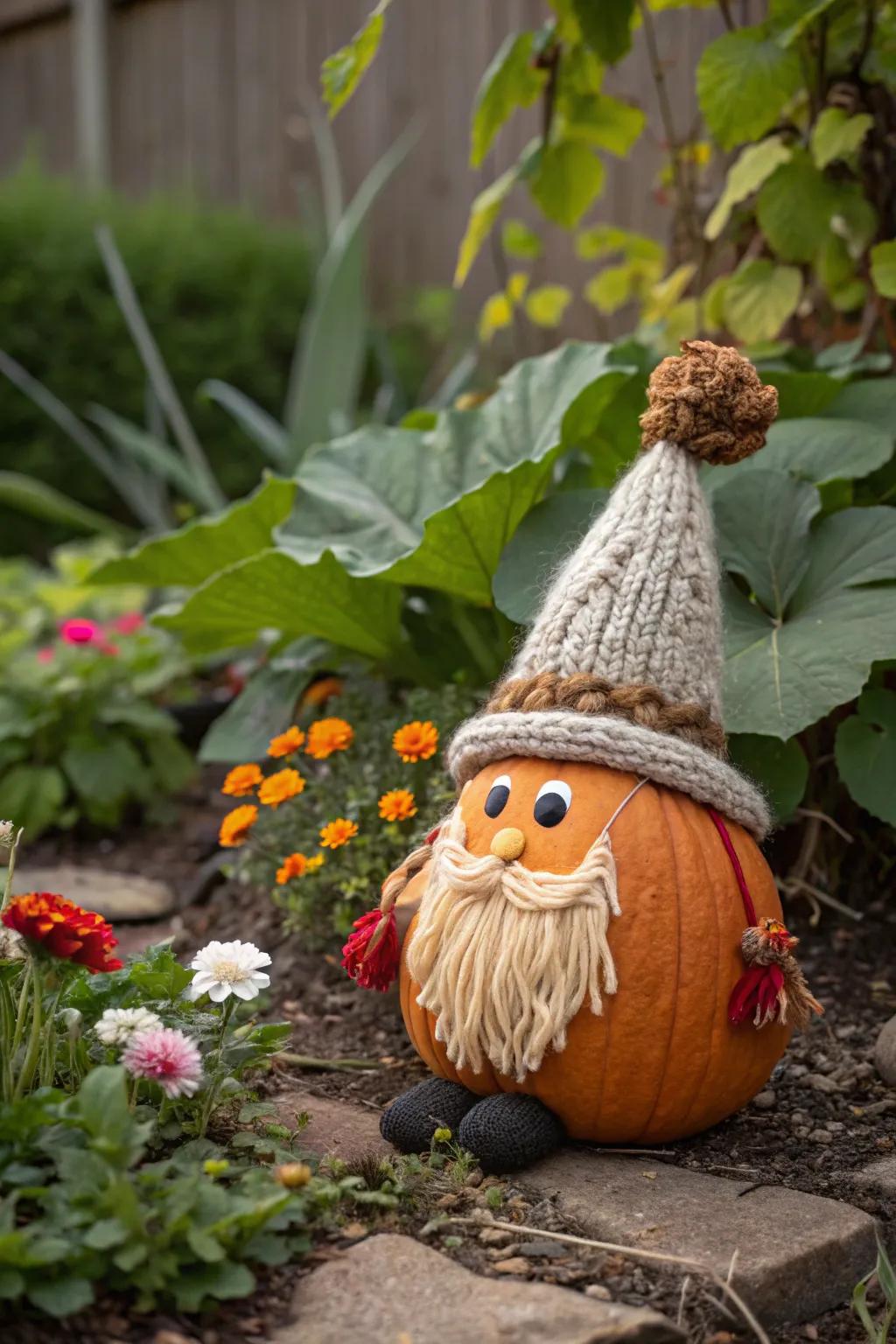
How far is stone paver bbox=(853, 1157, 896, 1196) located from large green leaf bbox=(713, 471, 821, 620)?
85 cm

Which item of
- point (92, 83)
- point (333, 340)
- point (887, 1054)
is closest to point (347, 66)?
point (887, 1054)

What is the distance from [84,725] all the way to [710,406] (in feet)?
7.48

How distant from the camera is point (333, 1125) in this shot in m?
1.74

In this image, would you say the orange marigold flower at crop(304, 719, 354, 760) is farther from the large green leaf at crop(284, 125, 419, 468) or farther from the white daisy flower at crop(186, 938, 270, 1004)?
the large green leaf at crop(284, 125, 419, 468)

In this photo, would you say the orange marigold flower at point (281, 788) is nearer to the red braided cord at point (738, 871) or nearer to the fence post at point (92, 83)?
the red braided cord at point (738, 871)

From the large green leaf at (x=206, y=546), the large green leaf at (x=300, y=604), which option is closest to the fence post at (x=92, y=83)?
the large green leaf at (x=206, y=546)

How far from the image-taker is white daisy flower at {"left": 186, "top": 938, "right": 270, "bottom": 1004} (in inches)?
59.2

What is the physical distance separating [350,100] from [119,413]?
5.61 ft

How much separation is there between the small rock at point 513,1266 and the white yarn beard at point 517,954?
0.22m

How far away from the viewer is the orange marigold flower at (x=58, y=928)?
4.49 ft

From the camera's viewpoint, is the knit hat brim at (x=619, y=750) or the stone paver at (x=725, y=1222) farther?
the knit hat brim at (x=619, y=750)

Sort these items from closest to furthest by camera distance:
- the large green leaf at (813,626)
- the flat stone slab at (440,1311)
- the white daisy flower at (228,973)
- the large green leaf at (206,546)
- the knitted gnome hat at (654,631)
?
1. the flat stone slab at (440,1311)
2. the white daisy flower at (228,973)
3. the knitted gnome hat at (654,631)
4. the large green leaf at (813,626)
5. the large green leaf at (206,546)

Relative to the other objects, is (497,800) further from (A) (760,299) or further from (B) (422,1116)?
(A) (760,299)

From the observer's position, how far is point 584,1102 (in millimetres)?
1592
